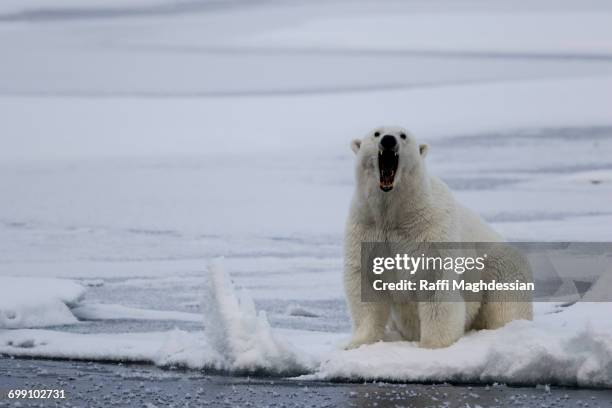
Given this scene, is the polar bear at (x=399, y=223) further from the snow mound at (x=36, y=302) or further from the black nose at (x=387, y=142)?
the snow mound at (x=36, y=302)

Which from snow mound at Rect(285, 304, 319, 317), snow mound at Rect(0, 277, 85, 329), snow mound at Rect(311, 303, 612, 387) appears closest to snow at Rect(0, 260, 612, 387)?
snow mound at Rect(311, 303, 612, 387)

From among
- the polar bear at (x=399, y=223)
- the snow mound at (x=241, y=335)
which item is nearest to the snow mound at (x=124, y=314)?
the snow mound at (x=241, y=335)

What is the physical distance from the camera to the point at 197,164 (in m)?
17.8

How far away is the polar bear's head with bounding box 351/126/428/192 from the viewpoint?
214 inches

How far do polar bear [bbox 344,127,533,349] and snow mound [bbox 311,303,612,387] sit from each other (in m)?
0.18

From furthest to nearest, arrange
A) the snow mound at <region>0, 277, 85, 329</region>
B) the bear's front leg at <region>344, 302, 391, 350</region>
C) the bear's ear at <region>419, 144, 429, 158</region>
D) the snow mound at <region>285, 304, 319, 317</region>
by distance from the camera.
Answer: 1. the snow mound at <region>285, 304, 319, 317</region>
2. the snow mound at <region>0, 277, 85, 329</region>
3. the bear's ear at <region>419, 144, 429, 158</region>
4. the bear's front leg at <region>344, 302, 391, 350</region>

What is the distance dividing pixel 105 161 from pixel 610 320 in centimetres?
1252

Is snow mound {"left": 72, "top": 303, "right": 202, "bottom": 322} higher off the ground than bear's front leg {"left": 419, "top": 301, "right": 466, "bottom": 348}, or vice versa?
snow mound {"left": 72, "top": 303, "right": 202, "bottom": 322}

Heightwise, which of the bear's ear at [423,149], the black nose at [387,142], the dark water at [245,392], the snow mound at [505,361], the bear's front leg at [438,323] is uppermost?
the bear's ear at [423,149]

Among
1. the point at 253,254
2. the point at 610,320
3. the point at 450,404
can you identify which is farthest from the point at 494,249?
the point at 253,254

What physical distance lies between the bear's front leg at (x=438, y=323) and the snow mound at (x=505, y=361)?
0.23 feet

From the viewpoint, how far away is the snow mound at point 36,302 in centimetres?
673

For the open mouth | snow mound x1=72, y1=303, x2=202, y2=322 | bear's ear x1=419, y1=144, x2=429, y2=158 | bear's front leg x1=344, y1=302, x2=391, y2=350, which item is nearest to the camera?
the open mouth

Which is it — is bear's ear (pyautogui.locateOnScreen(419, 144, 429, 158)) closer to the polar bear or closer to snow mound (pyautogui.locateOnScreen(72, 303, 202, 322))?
the polar bear
